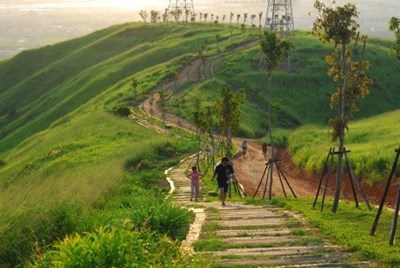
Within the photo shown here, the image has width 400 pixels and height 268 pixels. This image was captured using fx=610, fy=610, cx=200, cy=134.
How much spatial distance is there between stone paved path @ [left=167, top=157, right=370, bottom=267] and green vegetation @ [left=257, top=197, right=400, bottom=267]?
369 millimetres

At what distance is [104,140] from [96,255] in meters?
38.3

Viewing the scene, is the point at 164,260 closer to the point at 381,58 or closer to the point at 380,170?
the point at 380,170

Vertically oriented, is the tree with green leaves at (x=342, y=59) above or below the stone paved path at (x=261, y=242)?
above

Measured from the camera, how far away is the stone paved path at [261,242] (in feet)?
40.6

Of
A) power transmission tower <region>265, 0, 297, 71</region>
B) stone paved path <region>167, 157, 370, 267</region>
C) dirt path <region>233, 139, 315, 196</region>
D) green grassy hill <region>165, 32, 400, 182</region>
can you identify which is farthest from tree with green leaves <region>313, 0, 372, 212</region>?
power transmission tower <region>265, 0, 297, 71</region>

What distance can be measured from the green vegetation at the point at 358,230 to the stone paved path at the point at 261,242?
1.21ft

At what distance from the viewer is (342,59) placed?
20828 mm

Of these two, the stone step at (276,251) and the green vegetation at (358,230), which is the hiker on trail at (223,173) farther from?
the stone step at (276,251)

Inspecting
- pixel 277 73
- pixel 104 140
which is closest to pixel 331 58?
pixel 104 140

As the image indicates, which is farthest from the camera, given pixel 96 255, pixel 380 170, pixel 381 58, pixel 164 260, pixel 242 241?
pixel 381 58

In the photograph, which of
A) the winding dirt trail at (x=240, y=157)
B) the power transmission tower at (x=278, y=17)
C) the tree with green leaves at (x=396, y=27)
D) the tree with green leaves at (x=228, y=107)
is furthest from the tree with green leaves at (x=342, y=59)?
the power transmission tower at (x=278, y=17)

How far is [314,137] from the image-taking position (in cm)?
4631

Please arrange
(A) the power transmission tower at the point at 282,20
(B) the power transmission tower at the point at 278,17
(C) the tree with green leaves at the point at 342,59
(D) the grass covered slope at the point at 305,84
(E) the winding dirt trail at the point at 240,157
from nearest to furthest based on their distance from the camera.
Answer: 1. (C) the tree with green leaves at the point at 342,59
2. (E) the winding dirt trail at the point at 240,157
3. (D) the grass covered slope at the point at 305,84
4. (B) the power transmission tower at the point at 278,17
5. (A) the power transmission tower at the point at 282,20

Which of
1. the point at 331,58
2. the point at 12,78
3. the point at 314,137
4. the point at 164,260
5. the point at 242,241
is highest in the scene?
the point at 331,58
